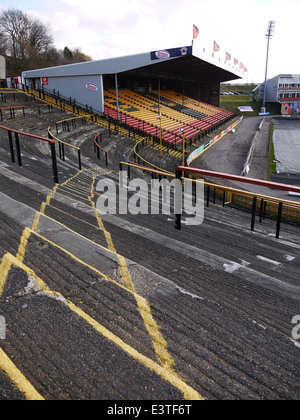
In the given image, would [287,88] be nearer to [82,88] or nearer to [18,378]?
[82,88]

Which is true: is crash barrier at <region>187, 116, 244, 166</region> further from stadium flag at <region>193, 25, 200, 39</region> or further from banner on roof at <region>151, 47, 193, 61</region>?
stadium flag at <region>193, 25, 200, 39</region>

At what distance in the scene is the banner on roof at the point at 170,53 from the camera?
25.7m

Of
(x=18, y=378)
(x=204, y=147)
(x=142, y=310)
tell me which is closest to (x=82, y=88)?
(x=204, y=147)

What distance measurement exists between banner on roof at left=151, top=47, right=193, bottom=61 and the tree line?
44.4 m

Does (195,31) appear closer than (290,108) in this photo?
Yes

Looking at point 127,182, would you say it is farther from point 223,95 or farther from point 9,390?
point 223,95

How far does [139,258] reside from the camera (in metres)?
5.26

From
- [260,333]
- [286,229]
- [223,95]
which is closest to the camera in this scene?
[260,333]

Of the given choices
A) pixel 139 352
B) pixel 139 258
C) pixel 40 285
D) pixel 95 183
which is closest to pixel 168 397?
pixel 139 352

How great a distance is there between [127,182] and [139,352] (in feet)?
31.0

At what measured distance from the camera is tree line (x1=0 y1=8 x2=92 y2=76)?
59.9 meters

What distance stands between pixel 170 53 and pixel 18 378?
28060mm

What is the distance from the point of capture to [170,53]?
26.1 meters

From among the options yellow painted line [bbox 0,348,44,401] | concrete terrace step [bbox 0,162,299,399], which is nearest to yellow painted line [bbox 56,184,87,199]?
concrete terrace step [bbox 0,162,299,399]
